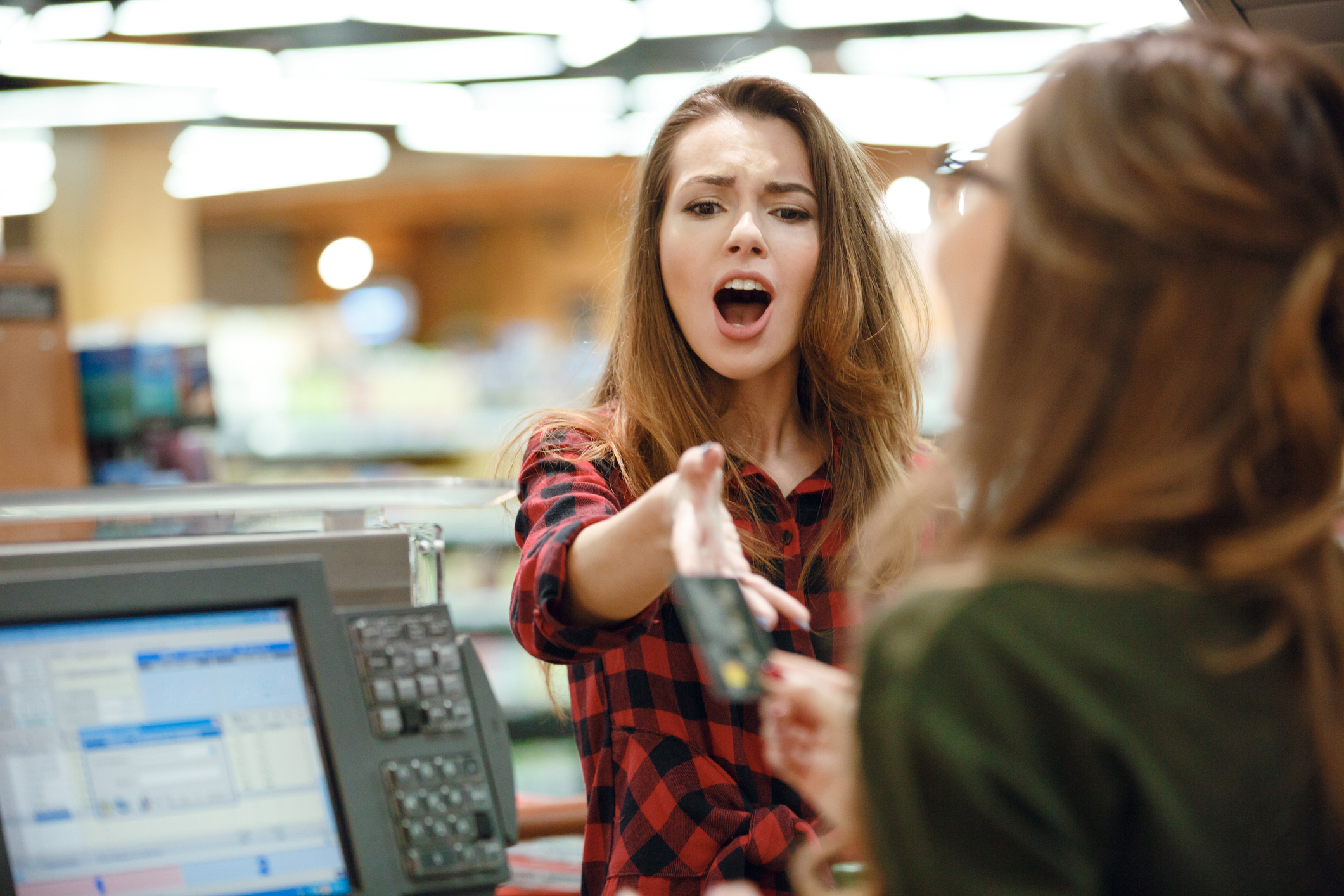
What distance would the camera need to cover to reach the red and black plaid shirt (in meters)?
1.26

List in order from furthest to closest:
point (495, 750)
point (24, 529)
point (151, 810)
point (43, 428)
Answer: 1. point (43, 428)
2. point (24, 529)
3. point (495, 750)
4. point (151, 810)

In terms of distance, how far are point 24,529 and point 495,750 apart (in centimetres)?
65

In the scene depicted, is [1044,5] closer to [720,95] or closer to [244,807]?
[720,95]

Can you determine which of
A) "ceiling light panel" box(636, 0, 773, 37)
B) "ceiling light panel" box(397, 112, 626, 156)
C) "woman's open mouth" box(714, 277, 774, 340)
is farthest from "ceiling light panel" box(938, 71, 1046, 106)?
"woman's open mouth" box(714, 277, 774, 340)

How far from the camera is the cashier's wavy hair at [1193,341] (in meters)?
0.66

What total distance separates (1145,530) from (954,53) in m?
4.44

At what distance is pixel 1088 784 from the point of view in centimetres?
61

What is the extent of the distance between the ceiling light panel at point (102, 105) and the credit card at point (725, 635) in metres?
5.19

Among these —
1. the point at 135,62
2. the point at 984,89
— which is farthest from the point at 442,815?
the point at 984,89

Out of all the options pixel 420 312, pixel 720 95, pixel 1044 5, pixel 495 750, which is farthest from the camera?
pixel 420 312

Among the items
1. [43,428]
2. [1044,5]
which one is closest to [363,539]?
[43,428]

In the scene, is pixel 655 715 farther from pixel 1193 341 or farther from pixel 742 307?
pixel 1193 341

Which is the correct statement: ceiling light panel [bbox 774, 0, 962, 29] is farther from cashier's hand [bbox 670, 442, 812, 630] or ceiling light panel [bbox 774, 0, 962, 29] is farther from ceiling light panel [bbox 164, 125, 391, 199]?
cashier's hand [bbox 670, 442, 812, 630]

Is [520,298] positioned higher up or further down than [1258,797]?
higher up
